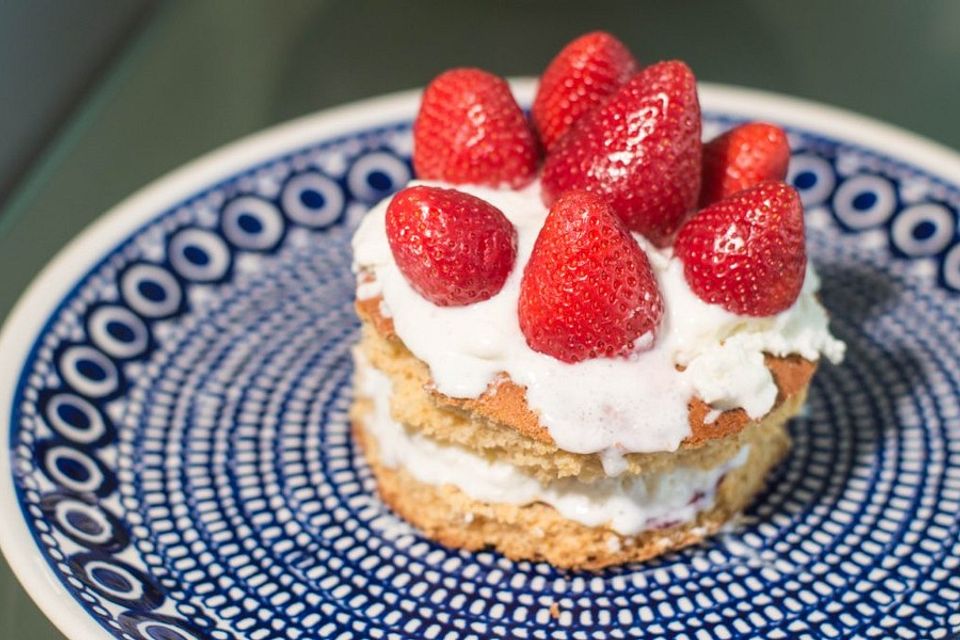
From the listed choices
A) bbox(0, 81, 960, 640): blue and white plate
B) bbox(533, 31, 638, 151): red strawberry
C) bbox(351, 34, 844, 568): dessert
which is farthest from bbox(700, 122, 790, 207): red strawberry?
bbox(0, 81, 960, 640): blue and white plate

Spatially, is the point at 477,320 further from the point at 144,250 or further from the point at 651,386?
the point at 144,250

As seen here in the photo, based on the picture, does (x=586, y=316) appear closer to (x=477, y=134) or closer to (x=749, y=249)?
(x=749, y=249)

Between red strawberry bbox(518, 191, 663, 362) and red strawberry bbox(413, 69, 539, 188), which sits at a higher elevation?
red strawberry bbox(413, 69, 539, 188)

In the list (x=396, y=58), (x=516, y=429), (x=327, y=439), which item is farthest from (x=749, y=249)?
(x=396, y=58)

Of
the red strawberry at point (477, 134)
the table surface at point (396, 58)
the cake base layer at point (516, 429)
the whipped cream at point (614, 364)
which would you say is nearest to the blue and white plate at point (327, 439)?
the cake base layer at point (516, 429)

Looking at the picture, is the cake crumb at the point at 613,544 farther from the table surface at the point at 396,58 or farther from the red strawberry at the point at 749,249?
the table surface at the point at 396,58

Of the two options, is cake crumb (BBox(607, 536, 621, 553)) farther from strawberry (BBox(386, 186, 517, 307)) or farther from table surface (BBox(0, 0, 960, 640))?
table surface (BBox(0, 0, 960, 640))

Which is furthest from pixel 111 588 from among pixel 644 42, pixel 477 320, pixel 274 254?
pixel 644 42
